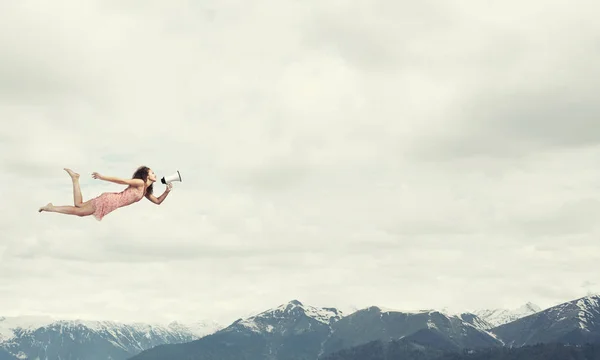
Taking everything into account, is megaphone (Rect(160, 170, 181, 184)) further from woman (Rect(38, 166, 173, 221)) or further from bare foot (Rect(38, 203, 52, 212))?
bare foot (Rect(38, 203, 52, 212))

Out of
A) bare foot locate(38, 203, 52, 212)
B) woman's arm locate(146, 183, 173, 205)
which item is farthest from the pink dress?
bare foot locate(38, 203, 52, 212)

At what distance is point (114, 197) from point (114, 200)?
0.16 m

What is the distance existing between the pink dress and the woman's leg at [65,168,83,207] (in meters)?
0.43

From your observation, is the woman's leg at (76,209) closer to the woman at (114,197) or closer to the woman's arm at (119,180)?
the woman at (114,197)

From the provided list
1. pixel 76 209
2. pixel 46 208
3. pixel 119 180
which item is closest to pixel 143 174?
pixel 119 180

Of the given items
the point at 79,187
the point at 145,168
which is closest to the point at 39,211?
the point at 79,187

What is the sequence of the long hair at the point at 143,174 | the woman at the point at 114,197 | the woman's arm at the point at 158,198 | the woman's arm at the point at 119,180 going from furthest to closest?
the woman's arm at the point at 158,198 < the long hair at the point at 143,174 < the woman at the point at 114,197 < the woman's arm at the point at 119,180

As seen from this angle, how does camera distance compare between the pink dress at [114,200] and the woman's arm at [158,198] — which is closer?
the pink dress at [114,200]

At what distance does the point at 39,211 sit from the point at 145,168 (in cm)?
360

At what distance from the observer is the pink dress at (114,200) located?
26.3 m

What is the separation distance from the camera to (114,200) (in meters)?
26.7

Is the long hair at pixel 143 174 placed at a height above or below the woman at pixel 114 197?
above

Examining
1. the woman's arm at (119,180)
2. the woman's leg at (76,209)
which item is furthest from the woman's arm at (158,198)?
the woman's leg at (76,209)

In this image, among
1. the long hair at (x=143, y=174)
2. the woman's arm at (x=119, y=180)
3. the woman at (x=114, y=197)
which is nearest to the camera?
the woman's arm at (x=119, y=180)
